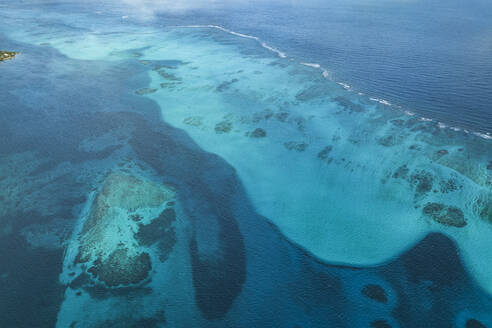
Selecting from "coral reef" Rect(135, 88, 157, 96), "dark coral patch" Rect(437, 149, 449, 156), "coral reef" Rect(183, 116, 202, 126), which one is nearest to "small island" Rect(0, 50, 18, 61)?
"coral reef" Rect(135, 88, 157, 96)

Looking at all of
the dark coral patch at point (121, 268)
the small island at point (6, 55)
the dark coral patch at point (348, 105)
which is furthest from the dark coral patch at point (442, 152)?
the small island at point (6, 55)

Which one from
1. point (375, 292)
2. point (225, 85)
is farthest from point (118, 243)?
point (225, 85)

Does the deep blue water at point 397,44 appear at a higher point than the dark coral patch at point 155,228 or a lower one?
higher

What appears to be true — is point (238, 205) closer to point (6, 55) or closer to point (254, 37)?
point (254, 37)

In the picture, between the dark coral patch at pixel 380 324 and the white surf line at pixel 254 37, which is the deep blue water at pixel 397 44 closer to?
the white surf line at pixel 254 37

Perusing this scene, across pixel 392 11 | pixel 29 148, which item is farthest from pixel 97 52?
pixel 392 11

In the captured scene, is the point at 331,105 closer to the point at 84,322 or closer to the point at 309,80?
the point at 309,80

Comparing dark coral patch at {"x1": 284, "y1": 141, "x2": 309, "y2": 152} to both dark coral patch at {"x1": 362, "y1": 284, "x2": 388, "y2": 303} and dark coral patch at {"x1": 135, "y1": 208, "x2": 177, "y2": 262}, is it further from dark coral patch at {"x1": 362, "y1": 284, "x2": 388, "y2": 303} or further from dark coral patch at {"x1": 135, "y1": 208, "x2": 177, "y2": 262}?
dark coral patch at {"x1": 362, "y1": 284, "x2": 388, "y2": 303}

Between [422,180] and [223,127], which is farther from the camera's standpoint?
[223,127]
